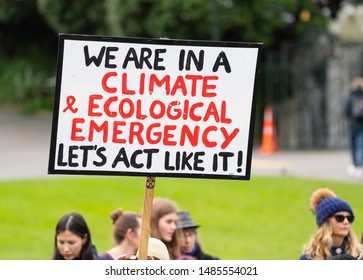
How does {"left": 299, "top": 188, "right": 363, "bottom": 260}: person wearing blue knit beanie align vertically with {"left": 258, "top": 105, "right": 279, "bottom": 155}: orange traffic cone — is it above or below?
below

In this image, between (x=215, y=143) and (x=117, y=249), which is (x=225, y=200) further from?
(x=215, y=143)

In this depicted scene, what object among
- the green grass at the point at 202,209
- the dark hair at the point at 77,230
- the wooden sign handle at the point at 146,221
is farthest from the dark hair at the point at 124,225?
the green grass at the point at 202,209

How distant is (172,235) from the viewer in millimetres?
7711

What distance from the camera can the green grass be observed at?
14281 mm

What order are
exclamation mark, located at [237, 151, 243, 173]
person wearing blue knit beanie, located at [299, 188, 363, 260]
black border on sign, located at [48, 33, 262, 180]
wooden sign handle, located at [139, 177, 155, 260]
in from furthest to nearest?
person wearing blue knit beanie, located at [299, 188, 363, 260] < exclamation mark, located at [237, 151, 243, 173] < black border on sign, located at [48, 33, 262, 180] < wooden sign handle, located at [139, 177, 155, 260]

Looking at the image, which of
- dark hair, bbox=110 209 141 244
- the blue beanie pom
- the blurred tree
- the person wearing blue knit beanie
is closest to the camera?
the person wearing blue knit beanie

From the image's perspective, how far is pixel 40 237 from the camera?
15.0 meters

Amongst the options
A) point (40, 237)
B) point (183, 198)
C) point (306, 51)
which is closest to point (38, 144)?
point (306, 51)

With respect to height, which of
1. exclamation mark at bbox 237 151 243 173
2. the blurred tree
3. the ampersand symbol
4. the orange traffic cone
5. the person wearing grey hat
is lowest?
the person wearing grey hat

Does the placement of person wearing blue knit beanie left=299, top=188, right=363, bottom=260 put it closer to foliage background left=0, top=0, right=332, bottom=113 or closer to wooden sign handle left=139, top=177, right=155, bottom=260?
wooden sign handle left=139, top=177, right=155, bottom=260

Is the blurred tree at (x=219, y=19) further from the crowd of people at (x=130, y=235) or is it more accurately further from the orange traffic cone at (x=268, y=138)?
the crowd of people at (x=130, y=235)

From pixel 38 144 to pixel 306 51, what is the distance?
22.3 feet

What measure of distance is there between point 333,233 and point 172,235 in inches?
43.2

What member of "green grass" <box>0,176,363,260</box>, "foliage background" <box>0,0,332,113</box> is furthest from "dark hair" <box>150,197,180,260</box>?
"foliage background" <box>0,0,332,113</box>
